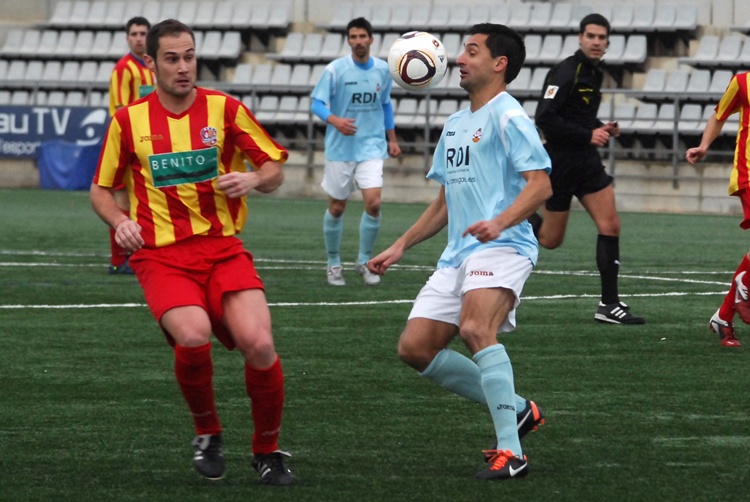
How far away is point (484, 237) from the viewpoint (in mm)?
5020

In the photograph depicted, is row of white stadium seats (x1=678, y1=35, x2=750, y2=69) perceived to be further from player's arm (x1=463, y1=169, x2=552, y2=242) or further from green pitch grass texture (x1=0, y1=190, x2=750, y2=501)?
player's arm (x1=463, y1=169, x2=552, y2=242)

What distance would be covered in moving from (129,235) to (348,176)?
7441mm

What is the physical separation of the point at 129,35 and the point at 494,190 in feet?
24.6

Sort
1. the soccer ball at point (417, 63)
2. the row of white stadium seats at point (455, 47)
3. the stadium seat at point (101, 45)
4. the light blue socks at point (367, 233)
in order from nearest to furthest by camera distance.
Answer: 1. the soccer ball at point (417, 63)
2. the light blue socks at point (367, 233)
3. the row of white stadium seats at point (455, 47)
4. the stadium seat at point (101, 45)

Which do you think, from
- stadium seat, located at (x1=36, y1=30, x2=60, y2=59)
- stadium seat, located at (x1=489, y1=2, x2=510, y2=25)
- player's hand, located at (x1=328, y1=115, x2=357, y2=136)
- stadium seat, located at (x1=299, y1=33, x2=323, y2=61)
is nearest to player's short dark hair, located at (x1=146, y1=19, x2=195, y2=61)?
player's hand, located at (x1=328, y1=115, x2=357, y2=136)

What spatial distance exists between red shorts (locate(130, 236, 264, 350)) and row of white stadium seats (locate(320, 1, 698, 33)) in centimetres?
1975

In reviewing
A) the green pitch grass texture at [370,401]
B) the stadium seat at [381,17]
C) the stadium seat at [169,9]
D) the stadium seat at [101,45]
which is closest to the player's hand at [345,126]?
the green pitch grass texture at [370,401]

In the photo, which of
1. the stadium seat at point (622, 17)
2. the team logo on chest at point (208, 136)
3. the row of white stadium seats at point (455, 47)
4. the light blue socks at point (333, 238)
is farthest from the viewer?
the stadium seat at point (622, 17)

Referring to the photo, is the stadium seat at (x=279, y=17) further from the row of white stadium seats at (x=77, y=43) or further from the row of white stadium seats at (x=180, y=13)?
the row of white stadium seats at (x=77, y=43)

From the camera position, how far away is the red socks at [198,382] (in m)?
4.89

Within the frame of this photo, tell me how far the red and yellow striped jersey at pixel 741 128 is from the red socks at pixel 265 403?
13.8ft

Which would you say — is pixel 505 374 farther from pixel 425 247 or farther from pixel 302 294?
pixel 425 247

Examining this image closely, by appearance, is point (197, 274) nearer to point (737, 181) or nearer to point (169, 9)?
point (737, 181)

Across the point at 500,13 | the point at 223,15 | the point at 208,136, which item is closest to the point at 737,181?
the point at 208,136
